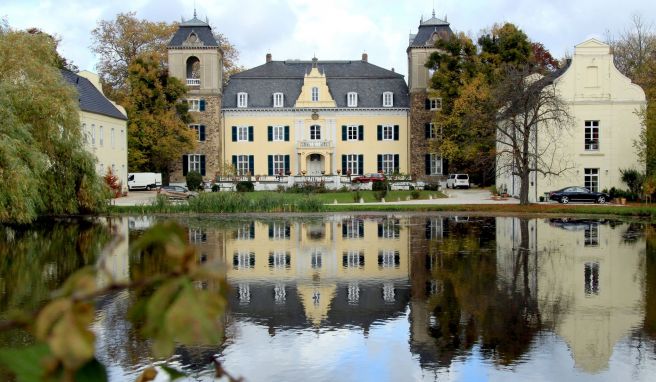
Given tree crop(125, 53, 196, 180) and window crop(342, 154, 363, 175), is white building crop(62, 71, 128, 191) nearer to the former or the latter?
tree crop(125, 53, 196, 180)

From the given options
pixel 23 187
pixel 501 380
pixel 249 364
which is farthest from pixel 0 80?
pixel 501 380

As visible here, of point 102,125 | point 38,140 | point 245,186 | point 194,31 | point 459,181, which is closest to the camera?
point 38,140

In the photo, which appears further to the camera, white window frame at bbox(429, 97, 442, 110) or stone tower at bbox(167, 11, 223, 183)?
stone tower at bbox(167, 11, 223, 183)

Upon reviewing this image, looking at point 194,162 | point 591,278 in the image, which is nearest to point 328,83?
point 194,162

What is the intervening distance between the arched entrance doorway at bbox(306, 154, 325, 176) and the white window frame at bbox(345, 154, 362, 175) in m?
2.26

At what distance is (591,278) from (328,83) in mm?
52699

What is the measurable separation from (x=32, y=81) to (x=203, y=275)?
30.8 m

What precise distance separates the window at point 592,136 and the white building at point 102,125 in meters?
31.0

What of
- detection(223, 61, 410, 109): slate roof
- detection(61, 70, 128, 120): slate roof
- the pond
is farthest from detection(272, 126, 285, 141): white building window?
the pond

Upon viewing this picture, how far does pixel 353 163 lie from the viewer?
68.4 m

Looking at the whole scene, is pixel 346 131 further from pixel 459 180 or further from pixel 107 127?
pixel 107 127

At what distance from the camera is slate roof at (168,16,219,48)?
216 feet

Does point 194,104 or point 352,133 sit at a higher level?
point 194,104

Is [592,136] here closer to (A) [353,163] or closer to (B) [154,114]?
(A) [353,163]
